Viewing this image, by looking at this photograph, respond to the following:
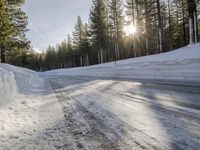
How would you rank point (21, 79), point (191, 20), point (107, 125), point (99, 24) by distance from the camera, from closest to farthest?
point (107, 125), point (21, 79), point (191, 20), point (99, 24)

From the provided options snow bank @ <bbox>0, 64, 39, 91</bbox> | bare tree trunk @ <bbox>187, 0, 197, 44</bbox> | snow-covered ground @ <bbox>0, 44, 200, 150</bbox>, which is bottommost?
snow-covered ground @ <bbox>0, 44, 200, 150</bbox>

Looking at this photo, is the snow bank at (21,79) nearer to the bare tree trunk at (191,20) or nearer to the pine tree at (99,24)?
the bare tree trunk at (191,20)

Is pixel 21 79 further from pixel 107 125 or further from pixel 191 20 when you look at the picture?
pixel 191 20

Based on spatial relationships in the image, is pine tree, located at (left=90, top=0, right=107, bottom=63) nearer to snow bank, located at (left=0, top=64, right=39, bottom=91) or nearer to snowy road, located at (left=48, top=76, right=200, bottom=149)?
snow bank, located at (left=0, top=64, right=39, bottom=91)

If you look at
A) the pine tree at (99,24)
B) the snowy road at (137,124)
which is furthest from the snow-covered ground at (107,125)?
the pine tree at (99,24)

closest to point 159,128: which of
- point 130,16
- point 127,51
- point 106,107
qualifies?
point 106,107

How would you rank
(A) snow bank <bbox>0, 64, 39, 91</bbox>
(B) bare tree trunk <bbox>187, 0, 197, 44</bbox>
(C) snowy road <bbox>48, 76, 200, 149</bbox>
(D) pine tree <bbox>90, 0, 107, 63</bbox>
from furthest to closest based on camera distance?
(D) pine tree <bbox>90, 0, 107, 63</bbox> < (B) bare tree trunk <bbox>187, 0, 197, 44</bbox> < (A) snow bank <bbox>0, 64, 39, 91</bbox> < (C) snowy road <bbox>48, 76, 200, 149</bbox>

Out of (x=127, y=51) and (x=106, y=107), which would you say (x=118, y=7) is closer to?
(x=127, y=51)

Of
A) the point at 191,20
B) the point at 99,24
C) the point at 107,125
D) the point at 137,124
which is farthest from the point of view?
the point at 99,24

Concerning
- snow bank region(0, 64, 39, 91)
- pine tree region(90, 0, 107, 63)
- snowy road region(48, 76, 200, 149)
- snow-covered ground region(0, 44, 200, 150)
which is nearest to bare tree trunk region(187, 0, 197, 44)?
snow bank region(0, 64, 39, 91)

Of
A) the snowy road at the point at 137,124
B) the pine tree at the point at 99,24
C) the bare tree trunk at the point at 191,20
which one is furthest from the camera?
the pine tree at the point at 99,24

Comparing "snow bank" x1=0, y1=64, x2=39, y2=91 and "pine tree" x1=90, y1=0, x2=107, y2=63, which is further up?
"pine tree" x1=90, y1=0, x2=107, y2=63

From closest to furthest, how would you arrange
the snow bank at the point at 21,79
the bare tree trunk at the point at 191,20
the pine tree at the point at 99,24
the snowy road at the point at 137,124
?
the snowy road at the point at 137,124 → the snow bank at the point at 21,79 → the bare tree trunk at the point at 191,20 → the pine tree at the point at 99,24

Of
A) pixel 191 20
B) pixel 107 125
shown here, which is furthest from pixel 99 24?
pixel 107 125
